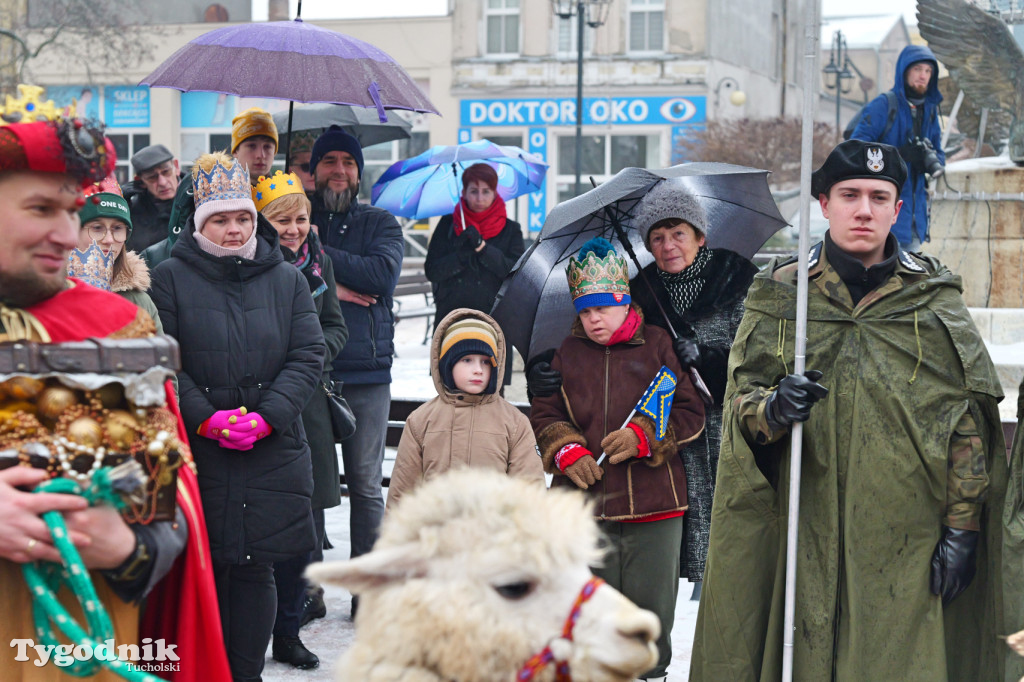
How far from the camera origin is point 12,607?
2279 millimetres

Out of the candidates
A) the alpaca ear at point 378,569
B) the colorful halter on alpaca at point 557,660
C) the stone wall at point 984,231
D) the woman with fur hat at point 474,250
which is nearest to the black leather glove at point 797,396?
the colorful halter on alpaca at point 557,660

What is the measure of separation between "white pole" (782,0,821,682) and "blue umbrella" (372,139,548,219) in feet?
13.2

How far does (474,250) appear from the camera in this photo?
674 cm

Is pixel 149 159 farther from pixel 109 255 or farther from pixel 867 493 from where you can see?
pixel 867 493

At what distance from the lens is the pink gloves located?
14.0 ft

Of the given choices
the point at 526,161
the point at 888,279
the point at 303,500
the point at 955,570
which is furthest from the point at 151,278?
the point at 526,161

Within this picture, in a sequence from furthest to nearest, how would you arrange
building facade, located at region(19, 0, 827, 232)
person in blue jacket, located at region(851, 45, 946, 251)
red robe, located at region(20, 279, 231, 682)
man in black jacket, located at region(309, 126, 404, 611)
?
building facade, located at region(19, 0, 827, 232), person in blue jacket, located at region(851, 45, 946, 251), man in black jacket, located at region(309, 126, 404, 611), red robe, located at region(20, 279, 231, 682)

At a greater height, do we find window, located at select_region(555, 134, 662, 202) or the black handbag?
window, located at select_region(555, 134, 662, 202)

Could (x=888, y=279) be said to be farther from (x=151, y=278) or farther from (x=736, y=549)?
(x=151, y=278)

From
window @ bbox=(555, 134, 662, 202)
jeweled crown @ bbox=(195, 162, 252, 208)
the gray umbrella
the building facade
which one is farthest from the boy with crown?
window @ bbox=(555, 134, 662, 202)

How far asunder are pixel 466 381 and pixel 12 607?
2.68m

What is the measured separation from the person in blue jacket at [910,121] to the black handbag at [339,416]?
554 cm

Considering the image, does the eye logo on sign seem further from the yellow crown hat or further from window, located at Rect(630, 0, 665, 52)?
the yellow crown hat

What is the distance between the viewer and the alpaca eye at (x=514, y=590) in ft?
6.95
